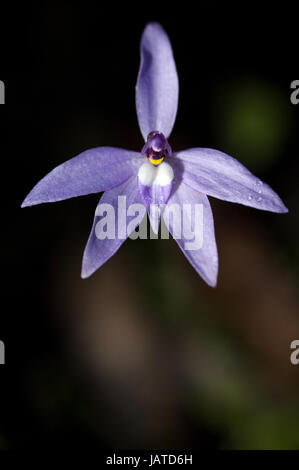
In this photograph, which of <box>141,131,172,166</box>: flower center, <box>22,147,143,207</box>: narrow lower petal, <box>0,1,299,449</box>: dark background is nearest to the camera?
<box>22,147,143,207</box>: narrow lower petal

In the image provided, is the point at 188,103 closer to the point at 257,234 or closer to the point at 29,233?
the point at 257,234

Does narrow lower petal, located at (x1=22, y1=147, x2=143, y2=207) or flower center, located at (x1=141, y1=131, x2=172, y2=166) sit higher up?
flower center, located at (x1=141, y1=131, x2=172, y2=166)

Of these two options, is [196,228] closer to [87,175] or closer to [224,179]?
[224,179]

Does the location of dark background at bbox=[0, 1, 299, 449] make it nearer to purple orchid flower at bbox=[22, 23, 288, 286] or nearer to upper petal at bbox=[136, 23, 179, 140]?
purple orchid flower at bbox=[22, 23, 288, 286]

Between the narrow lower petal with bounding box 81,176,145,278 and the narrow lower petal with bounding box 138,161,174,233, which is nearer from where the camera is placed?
the narrow lower petal with bounding box 81,176,145,278

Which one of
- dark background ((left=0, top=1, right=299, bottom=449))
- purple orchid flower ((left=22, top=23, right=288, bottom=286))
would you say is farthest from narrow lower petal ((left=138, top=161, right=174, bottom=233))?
dark background ((left=0, top=1, right=299, bottom=449))

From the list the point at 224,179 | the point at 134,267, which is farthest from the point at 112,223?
the point at 134,267

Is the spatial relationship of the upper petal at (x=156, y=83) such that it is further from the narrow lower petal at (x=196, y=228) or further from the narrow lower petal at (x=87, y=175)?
the narrow lower petal at (x=196, y=228)
